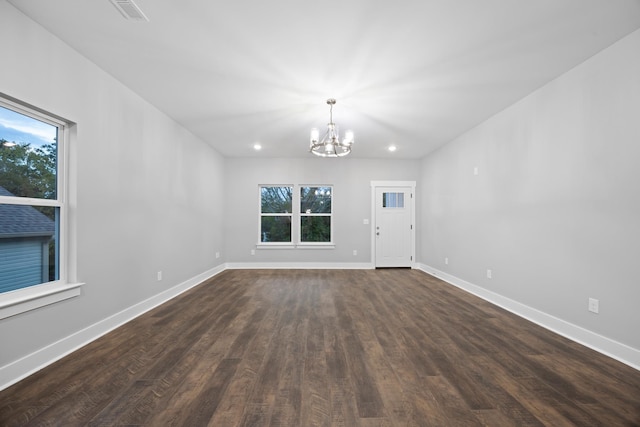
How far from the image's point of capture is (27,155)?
209cm

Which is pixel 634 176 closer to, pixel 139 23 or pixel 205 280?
pixel 139 23

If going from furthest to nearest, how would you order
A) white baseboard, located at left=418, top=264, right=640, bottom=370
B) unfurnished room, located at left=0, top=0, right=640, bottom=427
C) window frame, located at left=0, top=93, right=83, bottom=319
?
white baseboard, located at left=418, top=264, right=640, bottom=370 → window frame, located at left=0, top=93, right=83, bottom=319 → unfurnished room, located at left=0, top=0, right=640, bottom=427

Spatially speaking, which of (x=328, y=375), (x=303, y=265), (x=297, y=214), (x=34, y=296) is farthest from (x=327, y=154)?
(x=303, y=265)

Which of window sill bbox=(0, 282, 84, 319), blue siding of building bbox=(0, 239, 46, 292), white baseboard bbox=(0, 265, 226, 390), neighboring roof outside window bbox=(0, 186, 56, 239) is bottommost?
white baseboard bbox=(0, 265, 226, 390)

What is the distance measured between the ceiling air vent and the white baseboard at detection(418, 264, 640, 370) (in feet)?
14.9

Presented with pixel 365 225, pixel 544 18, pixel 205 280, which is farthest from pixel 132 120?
pixel 365 225

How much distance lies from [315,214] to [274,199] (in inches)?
41.4

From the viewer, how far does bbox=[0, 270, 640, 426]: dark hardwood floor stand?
1.53m

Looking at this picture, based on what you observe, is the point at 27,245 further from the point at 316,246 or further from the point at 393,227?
the point at 393,227

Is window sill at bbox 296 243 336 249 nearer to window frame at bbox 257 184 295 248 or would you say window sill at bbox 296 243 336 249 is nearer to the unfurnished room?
window frame at bbox 257 184 295 248

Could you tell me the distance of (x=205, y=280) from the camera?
16.3ft

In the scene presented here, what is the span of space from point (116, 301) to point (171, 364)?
4.17ft

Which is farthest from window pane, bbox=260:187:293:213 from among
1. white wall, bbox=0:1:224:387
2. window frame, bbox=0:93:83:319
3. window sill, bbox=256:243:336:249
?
window frame, bbox=0:93:83:319

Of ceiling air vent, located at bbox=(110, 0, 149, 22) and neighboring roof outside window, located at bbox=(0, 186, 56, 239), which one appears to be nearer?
ceiling air vent, located at bbox=(110, 0, 149, 22)
